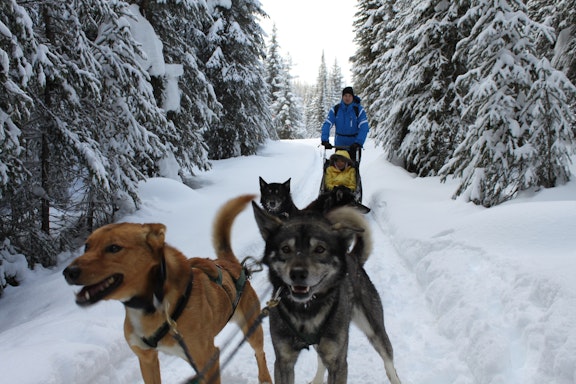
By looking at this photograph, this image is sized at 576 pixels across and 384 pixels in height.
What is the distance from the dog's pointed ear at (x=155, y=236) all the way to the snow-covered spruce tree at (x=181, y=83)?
8.96 meters

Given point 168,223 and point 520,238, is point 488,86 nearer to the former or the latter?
point 520,238

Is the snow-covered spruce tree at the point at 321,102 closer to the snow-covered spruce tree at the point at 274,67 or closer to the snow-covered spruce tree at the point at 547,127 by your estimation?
the snow-covered spruce tree at the point at 274,67

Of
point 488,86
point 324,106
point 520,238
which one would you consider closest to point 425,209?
point 488,86

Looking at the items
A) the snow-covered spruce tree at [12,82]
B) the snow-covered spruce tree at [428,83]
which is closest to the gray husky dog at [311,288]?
the snow-covered spruce tree at [12,82]

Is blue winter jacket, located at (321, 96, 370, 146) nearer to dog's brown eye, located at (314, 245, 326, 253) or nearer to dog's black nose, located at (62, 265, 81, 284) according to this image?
dog's brown eye, located at (314, 245, 326, 253)

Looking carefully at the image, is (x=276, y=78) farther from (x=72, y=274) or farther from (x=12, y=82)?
(x=72, y=274)

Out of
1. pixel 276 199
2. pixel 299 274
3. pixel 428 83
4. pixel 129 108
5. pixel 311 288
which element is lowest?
pixel 276 199

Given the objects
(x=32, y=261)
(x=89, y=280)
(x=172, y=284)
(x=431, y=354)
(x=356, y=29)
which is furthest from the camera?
(x=356, y=29)

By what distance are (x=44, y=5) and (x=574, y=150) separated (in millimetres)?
10280

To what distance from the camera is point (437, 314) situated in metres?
4.50

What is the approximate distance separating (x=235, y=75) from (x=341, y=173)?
47.1 ft

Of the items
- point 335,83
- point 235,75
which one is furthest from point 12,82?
point 335,83

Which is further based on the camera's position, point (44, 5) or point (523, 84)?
point (523, 84)

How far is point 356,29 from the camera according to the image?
28.3 m
